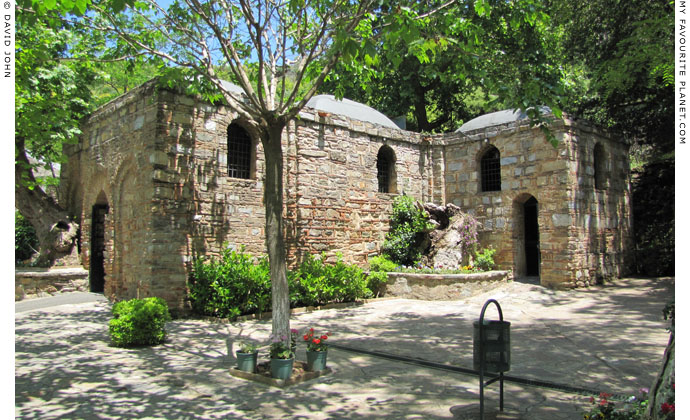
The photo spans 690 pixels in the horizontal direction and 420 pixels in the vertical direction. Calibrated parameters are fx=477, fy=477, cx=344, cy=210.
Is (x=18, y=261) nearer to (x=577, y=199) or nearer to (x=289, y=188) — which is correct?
(x=289, y=188)

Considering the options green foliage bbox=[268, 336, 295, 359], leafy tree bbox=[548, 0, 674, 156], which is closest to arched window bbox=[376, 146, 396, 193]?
leafy tree bbox=[548, 0, 674, 156]

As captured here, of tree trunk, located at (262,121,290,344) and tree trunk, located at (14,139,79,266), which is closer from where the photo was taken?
tree trunk, located at (262,121,290,344)

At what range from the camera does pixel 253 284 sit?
9.30m

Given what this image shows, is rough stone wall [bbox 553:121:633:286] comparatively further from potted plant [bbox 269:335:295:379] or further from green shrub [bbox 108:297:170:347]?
green shrub [bbox 108:297:170:347]

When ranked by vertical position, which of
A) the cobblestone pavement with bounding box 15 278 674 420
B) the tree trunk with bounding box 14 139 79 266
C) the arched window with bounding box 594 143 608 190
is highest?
the arched window with bounding box 594 143 608 190

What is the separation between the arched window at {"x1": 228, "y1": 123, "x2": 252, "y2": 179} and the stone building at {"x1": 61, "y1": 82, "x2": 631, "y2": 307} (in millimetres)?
23

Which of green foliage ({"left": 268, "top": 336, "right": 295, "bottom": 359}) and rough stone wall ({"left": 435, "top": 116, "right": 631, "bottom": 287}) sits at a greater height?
rough stone wall ({"left": 435, "top": 116, "right": 631, "bottom": 287})

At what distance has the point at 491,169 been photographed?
13797mm

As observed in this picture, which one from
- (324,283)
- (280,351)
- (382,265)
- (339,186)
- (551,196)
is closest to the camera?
(280,351)

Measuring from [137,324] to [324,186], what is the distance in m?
5.74

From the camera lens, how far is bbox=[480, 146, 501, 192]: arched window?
540 inches

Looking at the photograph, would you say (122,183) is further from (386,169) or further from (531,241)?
(531,241)

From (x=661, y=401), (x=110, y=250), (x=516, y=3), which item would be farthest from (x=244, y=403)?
(x=110, y=250)

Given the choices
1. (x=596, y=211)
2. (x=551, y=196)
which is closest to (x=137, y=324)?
(x=551, y=196)
